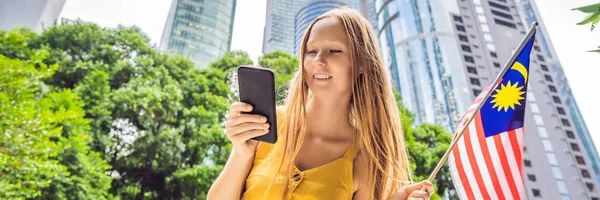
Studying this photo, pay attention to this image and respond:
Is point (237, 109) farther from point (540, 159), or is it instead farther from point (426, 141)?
point (540, 159)

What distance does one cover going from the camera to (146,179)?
31.0 ft

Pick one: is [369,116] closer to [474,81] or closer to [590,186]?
[474,81]

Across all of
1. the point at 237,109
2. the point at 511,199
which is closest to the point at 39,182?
the point at 237,109

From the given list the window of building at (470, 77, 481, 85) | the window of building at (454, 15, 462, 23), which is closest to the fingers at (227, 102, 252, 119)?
the window of building at (470, 77, 481, 85)

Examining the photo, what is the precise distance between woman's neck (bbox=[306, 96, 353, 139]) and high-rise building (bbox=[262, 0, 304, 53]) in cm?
4561

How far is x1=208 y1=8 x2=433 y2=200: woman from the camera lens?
3.84 feet

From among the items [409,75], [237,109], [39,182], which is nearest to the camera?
[237,109]

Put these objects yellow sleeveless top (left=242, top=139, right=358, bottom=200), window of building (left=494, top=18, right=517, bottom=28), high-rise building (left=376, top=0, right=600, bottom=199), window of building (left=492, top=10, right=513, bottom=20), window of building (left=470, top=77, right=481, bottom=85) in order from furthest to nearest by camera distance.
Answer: window of building (left=492, top=10, right=513, bottom=20) → window of building (left=494, top=18, right=517, bottom=28) → window of building (left=470, top=77, right=481, bottom=85) → high-rise building (left=376, top=0, right=600, bottom=199) → yellow sleeveless top (left=242, top=139, right=358, bottom=200)

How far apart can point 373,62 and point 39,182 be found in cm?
643

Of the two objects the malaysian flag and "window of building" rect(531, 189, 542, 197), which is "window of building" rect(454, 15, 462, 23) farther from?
the malaysian flag

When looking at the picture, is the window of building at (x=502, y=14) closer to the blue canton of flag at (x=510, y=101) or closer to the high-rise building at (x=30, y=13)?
the high-rise building at (x=30, y=13)

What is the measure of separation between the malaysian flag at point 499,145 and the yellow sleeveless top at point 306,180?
46.2 inches

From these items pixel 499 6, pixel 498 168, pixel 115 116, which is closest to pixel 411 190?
pixel 498 168

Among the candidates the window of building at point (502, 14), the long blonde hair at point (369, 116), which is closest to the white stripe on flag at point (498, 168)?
the long blonde hair at point (369, 116)
